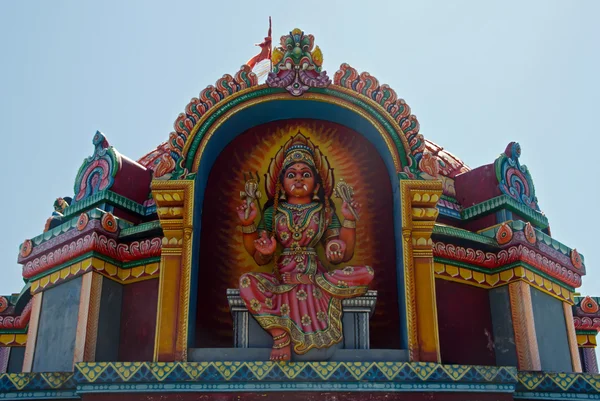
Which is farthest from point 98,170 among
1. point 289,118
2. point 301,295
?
point 301,295

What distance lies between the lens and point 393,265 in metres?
10.7

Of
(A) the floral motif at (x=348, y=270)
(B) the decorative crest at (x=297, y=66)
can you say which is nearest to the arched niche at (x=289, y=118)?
(B) the decorative crest at (x=297, y=66)

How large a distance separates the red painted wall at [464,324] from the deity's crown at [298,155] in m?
2.46

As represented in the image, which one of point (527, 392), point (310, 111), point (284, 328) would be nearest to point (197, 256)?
point (284, 328)

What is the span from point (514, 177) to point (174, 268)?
18.7ft

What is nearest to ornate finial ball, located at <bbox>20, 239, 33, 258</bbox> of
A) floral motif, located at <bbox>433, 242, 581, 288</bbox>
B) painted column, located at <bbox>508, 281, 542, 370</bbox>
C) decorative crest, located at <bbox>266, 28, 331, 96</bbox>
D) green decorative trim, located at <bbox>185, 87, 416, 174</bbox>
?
green decorative trim, located at <bbox>185, 87, 416, 174</bbox>

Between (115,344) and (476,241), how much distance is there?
5.19 metres

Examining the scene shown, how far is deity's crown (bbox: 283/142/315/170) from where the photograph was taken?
10820 millimetres

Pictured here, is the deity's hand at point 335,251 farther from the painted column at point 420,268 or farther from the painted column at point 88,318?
the painted column at point 88,318

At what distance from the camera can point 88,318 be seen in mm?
10836

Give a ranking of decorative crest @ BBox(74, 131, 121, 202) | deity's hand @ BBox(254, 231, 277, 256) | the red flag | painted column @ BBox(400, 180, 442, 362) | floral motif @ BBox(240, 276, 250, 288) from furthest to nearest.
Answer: the red flag → decorative crest @ BBox(74, 131, 121, 202) → deity's hand @ BBox(254, 231, 277, 256) → floral motif @ BBox(240, 276, 250, 288) → painted column @ BBox(400, 180, 442, 362)

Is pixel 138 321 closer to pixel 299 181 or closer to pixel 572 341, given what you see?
pixel 299 181

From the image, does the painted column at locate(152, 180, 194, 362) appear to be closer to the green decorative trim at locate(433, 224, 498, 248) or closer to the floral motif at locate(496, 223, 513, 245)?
the green decorative trim at locate(433, 224, 498, 248)

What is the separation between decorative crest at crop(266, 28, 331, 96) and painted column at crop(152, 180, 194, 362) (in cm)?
181
